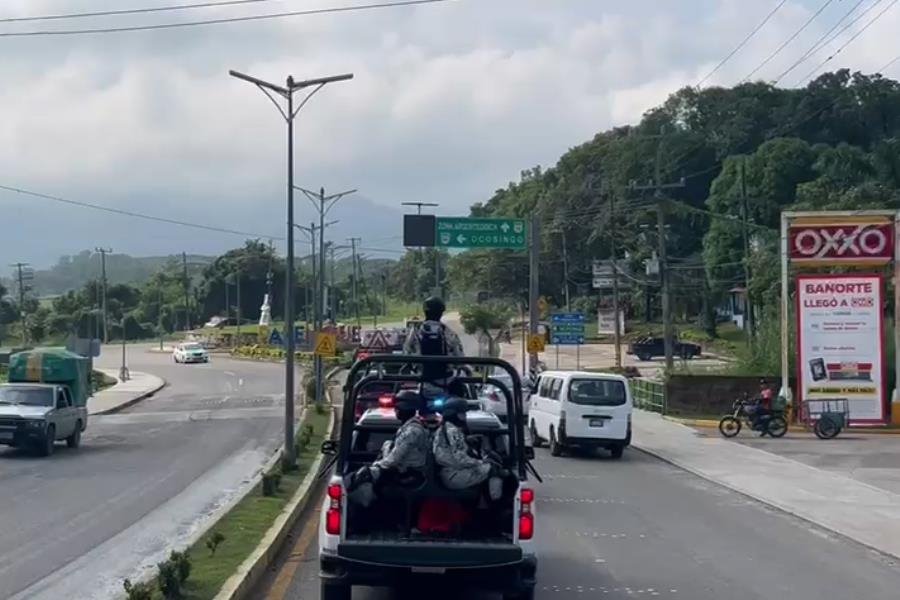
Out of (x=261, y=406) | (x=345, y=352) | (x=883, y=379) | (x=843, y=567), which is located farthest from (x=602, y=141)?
(x=843, y=567)

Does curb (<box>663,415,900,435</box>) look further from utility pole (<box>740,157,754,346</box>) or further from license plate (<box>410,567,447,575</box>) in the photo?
license plate (<box>410,567,447,575</box>)

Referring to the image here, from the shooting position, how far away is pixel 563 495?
2094cm

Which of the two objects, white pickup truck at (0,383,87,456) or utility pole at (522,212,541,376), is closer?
white pickup truck at (0,383,87,456)

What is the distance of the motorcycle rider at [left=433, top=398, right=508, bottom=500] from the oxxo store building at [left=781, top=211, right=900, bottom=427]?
1128 inches

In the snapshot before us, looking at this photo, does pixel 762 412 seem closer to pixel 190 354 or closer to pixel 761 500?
pixel 761 500

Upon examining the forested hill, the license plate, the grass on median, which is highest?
the forested hill

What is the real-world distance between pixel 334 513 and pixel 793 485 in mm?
15139

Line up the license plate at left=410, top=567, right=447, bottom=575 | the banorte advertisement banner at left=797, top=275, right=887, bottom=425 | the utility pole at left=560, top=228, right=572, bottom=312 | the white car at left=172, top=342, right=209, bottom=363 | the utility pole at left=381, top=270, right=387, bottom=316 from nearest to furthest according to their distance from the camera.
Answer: the license plate at left=410, top=567, right=447, bottom=575
the banorte advertisement banner at left=797, top=275, right=887, bottom=425
the utility pole at left=560, top=228, right=572, bottom=312
the white car at left=172, top=342, right=209, bottom=363
the utility pole at left=381, top=270, right=387, bottom=316

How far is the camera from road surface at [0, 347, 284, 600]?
44.8ft

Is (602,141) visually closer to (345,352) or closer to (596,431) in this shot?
(345,352)

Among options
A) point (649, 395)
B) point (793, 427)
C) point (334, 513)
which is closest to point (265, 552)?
point (334, 513)

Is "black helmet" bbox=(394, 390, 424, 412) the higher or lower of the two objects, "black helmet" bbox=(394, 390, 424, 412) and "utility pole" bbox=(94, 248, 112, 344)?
the lower

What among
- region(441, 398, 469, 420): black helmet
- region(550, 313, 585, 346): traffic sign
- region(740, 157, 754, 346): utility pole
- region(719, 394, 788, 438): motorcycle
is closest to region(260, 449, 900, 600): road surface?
region(441, 398, 469, 420): black helmet

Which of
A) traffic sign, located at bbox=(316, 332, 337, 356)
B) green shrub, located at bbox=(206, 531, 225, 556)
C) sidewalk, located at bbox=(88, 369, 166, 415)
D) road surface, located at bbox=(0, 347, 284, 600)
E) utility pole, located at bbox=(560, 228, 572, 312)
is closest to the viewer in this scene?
green shrub, located at bbox=(206, 531, 225, 556)
